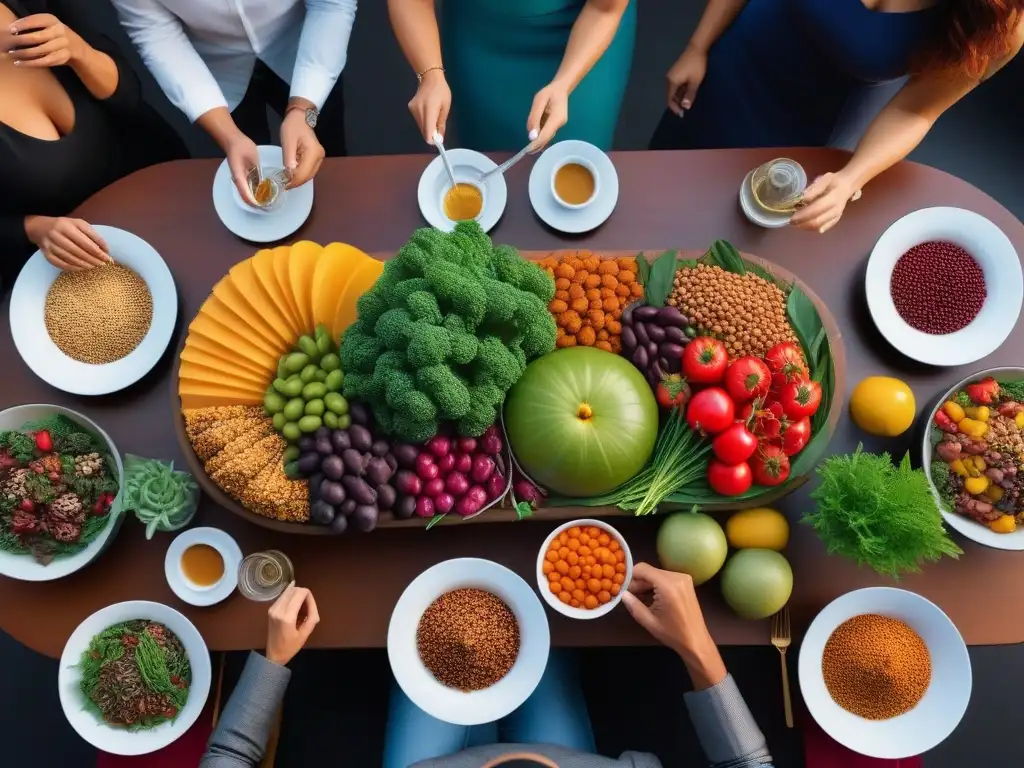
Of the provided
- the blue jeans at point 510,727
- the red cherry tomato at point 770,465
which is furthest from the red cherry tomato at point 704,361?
the blue jeans at point 510,727

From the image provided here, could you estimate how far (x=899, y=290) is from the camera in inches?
56.9

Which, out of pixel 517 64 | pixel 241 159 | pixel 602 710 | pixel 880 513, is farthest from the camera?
pixel 602 710

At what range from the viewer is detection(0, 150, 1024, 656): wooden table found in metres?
Result: 1.38

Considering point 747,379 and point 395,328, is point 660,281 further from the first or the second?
point 395,328

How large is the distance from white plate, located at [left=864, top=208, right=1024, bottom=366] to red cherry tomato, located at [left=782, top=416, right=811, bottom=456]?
343 mm

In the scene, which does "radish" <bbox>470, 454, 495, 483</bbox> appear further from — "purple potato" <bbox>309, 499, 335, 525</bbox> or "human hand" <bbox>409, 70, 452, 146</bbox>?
"human hand" <bbox>409, 70, 452, 146</bbox>

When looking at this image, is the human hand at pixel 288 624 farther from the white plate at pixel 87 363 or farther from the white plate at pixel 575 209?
the white plate at pixel 575 209

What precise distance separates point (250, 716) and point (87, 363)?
0.83m

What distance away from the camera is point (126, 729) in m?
1.34

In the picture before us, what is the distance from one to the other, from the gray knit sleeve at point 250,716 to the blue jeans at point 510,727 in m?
0.36

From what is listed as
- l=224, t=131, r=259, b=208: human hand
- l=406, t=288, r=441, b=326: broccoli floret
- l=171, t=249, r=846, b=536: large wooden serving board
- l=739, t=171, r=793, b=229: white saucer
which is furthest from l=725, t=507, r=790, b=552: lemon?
l=224, t=131, r=259, b=208: human hand

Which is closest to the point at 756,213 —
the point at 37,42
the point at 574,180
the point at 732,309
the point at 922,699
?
the point at 732,309

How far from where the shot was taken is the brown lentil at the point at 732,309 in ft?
4.31

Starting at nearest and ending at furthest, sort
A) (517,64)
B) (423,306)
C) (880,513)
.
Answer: (423,306)
(880,513)
(517,64)
